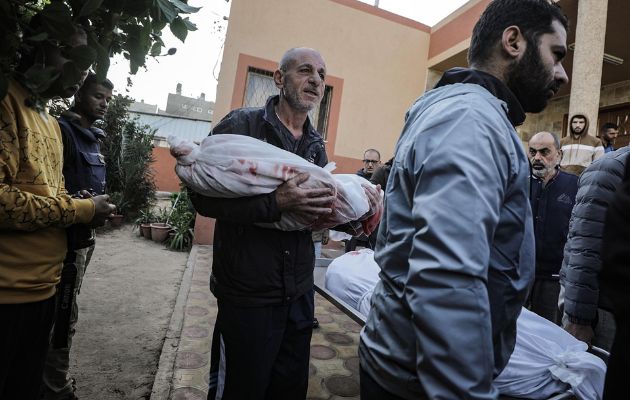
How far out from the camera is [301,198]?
151cm

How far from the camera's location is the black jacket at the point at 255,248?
1.53 m

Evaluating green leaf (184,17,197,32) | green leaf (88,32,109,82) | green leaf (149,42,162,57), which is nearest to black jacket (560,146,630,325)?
green leaf (184,17,197,32)

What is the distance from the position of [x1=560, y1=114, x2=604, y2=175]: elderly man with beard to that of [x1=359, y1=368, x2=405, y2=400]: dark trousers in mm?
4657

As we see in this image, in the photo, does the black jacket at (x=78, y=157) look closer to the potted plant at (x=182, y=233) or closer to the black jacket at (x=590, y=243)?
the black jacket at (x=590, y=243)

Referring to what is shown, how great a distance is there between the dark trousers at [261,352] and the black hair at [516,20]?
4.33 feet

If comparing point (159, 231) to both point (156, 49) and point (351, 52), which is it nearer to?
point (351, 52)

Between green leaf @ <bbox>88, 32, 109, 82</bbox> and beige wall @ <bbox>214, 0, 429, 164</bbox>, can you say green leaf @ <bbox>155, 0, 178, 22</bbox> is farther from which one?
beige wall @ <bbox>214, 0, 429, 164</bbox>

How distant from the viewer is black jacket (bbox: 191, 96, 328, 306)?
1533 millimetres

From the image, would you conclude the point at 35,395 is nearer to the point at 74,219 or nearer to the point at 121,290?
the point at 74,219

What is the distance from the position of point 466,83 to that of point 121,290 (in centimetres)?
468

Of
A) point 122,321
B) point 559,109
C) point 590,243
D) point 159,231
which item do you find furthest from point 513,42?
point 559,109

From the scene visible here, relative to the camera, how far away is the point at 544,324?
6.43 ft

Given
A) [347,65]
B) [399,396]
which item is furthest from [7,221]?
[347,65]

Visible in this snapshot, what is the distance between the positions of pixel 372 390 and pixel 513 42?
1096 mm
